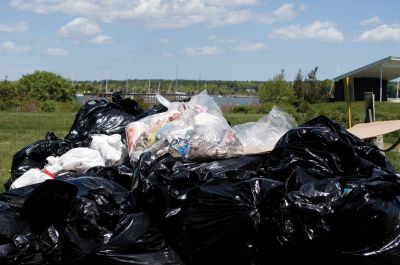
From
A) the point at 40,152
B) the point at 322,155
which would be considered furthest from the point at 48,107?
the point at 322,155

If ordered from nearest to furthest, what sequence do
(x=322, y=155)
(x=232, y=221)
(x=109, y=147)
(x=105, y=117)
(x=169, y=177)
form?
(x=232, y=221) < (x=169, y=177) < (x=322, y=155) < (x=109, y=147) < (x=105, y=117)

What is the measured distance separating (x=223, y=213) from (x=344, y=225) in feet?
2.20

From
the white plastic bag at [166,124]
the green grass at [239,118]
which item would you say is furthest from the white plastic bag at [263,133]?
the green grass at [239,118]

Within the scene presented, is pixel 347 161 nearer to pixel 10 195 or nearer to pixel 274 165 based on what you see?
pixel 274 165

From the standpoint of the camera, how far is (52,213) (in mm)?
3566

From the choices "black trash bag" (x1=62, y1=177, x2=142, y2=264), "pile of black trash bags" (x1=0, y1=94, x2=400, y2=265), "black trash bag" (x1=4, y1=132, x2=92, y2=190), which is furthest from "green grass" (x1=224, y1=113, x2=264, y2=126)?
"black trash bag" (x1=62, y1=177, x2=142, y2=264)

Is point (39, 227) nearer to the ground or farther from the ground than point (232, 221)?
nearer to the ground

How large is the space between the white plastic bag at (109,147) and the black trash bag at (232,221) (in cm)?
151

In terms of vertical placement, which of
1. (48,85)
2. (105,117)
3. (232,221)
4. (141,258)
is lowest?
(141,258)

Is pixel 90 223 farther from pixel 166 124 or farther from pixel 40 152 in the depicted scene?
pixel 40 152

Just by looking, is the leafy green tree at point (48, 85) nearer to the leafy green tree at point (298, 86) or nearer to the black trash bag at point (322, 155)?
the leafy green tree at point (298, 86)

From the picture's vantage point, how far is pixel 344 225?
3150mm

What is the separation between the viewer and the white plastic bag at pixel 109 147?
190 inches

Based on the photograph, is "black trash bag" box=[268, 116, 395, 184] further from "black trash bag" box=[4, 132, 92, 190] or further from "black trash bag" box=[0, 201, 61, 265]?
"black trash bag" box=[4, 132, 92, 190]
